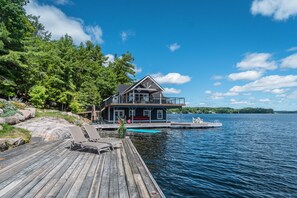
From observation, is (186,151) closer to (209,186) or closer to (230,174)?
(230,174)

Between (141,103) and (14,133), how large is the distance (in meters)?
22.0

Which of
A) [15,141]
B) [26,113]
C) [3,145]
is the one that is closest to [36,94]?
[26,113]

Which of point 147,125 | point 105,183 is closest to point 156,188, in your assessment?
point 105,183

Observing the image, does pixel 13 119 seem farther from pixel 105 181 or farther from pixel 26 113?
pixel 105 181

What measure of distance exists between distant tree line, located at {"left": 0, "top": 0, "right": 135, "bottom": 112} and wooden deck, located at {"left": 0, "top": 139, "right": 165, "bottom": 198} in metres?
13.3

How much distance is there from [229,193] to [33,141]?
998 cm

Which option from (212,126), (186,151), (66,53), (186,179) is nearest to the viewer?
(186,179)

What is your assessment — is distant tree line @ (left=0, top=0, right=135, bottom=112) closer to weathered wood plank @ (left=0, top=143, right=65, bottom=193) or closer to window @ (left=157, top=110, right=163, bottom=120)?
window @ (left=157, top=110, right=163, bottom=120)

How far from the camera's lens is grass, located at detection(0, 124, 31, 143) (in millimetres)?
10195

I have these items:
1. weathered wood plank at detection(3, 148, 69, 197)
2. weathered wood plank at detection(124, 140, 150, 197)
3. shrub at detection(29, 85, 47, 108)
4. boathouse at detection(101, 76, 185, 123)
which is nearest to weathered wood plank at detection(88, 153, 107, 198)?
weathered wood plank at detection(124, 140, 150, 197)

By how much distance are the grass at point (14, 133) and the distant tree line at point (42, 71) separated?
349 inches

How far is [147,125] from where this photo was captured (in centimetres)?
3073

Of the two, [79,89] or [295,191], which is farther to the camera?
[79,89]

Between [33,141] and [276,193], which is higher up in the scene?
[33,141]
